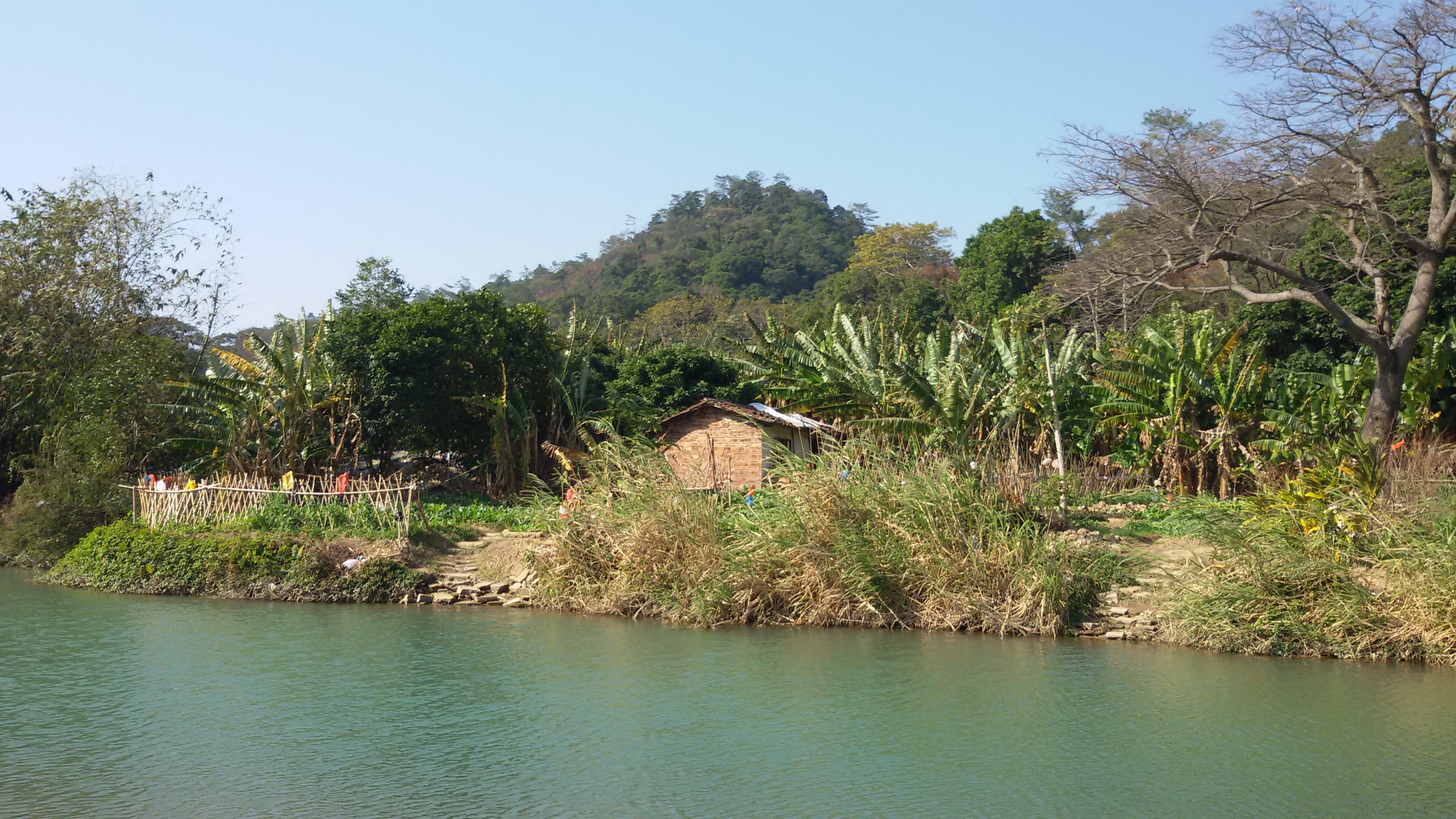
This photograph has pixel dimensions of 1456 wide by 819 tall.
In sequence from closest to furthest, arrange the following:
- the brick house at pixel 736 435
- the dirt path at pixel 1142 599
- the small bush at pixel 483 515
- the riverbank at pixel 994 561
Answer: the riverbank at pixel 994 561, the dirt path at pixel 1142 599, the small bush at pixel 483 515, the brick house at pixel 736 435

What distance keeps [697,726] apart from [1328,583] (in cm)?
736

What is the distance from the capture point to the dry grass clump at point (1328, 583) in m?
11.7

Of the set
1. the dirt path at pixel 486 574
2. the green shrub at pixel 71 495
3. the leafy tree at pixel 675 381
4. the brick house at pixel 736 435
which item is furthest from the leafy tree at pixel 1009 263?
the green shrub at pixel 71 495

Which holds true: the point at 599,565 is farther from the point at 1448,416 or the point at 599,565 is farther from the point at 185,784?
the point at 1448,416

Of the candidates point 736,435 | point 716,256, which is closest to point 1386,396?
point 736,435

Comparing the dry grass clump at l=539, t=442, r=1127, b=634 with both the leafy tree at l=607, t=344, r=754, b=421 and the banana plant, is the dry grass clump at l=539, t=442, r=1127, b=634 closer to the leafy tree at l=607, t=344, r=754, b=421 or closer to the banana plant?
the banana plant

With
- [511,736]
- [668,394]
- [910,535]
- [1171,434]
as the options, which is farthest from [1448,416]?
[511,736]

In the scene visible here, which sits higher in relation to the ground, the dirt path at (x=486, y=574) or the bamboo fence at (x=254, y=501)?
the bamboo fence at (x=254, y=501)

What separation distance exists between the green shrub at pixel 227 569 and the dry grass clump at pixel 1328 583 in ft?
36.7

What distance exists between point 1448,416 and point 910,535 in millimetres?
14117

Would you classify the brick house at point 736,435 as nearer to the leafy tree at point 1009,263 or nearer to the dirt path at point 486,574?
the dirt path at point 486,574

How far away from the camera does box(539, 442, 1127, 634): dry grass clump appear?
13.8 meters

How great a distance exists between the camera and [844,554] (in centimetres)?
1410

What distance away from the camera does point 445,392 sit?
24516 millimetres
